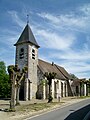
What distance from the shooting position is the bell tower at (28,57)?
36781mm

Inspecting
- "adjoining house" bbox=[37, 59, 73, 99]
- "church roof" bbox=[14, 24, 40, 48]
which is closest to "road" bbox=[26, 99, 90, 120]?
"adjoining house" bbox=[37, 59, 73, 99]

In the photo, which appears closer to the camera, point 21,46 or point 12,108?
point 12,108

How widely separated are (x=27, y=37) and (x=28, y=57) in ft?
13.4

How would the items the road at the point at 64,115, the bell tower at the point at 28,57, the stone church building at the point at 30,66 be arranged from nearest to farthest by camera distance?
the road at the point at 64,115
the bell tower at the point at 28,57
the stone church building at the point at 30,66

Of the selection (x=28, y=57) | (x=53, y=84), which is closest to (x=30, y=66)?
(x=28, y=57)

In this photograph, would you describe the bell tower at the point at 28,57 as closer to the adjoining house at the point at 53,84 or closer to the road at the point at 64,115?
the adjoining house at the point at 53,84

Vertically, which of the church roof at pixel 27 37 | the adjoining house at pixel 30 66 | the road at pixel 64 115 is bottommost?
the road at pixel 64 115

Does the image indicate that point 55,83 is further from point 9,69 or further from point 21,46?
point 9,69

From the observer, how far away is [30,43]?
3906cm

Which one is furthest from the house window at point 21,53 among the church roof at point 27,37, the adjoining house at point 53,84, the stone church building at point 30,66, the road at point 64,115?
the road at point 64,115

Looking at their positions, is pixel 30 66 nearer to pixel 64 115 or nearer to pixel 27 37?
pixel 27 37

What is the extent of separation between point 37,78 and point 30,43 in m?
6.78

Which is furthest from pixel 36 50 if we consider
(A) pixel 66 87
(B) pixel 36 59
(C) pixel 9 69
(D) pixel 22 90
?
(C) pixel 9 69

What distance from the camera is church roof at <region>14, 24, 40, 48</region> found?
39.1 m
